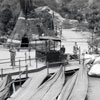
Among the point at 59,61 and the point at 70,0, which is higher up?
the point at 70,0

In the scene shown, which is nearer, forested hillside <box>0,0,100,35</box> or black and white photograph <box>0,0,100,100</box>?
black and white photograph <box>0,0,100,100</box>

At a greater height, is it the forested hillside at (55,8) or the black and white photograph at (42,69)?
the forested hillside at (55,8)

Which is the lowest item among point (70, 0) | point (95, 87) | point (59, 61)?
point (95, 87)

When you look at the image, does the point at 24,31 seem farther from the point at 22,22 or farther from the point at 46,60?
the point at 46,60

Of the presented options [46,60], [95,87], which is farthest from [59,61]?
[95,87]

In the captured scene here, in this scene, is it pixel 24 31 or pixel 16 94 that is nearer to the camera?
pixel 16 94

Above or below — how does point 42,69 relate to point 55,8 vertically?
below

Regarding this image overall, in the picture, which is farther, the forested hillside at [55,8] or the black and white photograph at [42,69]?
the forested hillside at [55,8]

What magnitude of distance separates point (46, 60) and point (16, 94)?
6643 millimetres

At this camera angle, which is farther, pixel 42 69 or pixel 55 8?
pixel 55 8

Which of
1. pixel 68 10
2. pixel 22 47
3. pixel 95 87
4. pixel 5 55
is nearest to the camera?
pixel 95 87

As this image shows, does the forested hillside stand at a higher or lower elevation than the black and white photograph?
higher

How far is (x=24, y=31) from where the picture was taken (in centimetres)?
3244

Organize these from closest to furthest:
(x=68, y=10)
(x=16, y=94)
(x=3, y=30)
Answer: (x=16, y=94) < (x=3, y=30) < (x=68, y=10)
